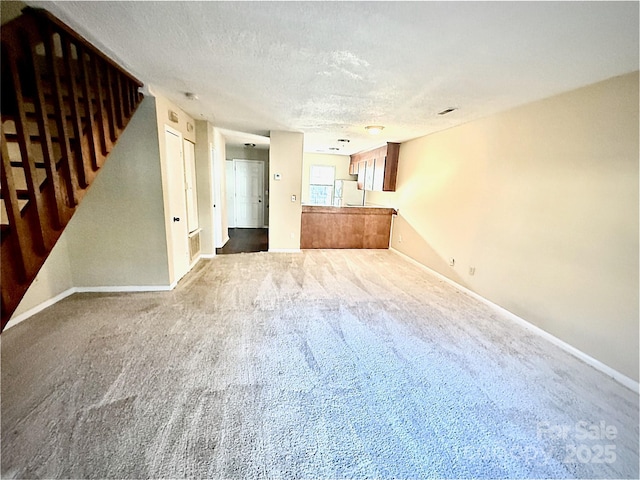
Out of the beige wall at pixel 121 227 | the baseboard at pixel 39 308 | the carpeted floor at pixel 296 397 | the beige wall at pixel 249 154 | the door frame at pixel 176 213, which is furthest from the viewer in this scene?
the beige wall at pixel 249 154

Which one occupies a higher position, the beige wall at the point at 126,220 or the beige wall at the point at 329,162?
the beige wall at the point at 329,162

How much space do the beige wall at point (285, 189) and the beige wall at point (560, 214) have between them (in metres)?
2.80

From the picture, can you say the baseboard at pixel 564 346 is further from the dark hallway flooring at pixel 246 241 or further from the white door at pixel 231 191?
the white door at pixel 231 191

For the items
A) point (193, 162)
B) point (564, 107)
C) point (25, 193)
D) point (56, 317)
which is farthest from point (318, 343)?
point (193, 162)

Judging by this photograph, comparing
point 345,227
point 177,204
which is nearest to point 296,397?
point 177,204

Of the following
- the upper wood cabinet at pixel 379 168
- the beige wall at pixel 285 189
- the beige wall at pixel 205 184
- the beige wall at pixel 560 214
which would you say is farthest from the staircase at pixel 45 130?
the upper wood cabinet at pixel 379 168

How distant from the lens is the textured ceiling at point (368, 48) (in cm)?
148

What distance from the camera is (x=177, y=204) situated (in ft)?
12.2

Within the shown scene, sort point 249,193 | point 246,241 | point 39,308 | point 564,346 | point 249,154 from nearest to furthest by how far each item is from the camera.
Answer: point 564,346 → point 39,308 → point 246,241 → point 249,154 → point 249,193

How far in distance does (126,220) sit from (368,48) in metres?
3.21

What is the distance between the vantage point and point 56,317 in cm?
270

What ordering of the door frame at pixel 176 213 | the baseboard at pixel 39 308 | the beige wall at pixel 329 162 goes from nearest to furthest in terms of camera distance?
1. the baseboard at pixel 39 308
2. the door frame at pixel 176 213
3. the beige wall at pixel 329 162

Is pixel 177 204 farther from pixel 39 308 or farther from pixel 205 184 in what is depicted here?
pixel 39 308

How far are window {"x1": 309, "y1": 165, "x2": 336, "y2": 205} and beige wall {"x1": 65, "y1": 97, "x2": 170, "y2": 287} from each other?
616cm
